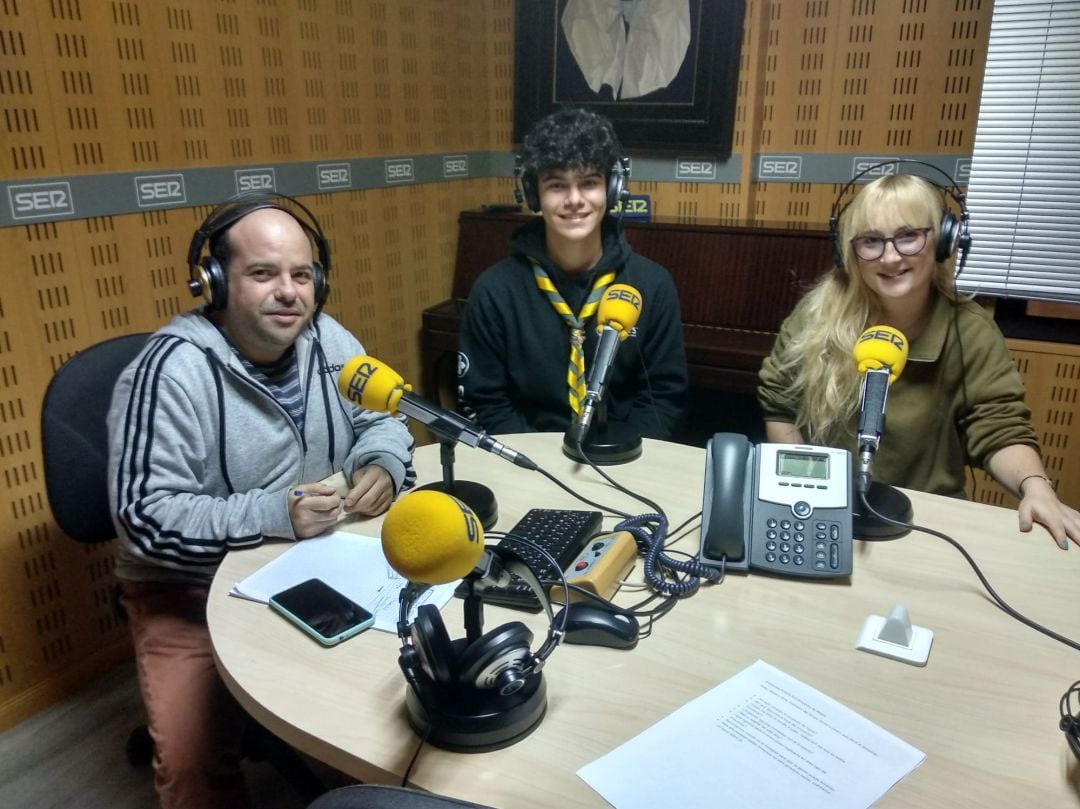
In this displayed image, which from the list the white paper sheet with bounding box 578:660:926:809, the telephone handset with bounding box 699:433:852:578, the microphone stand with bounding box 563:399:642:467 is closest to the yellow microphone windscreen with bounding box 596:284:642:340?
the microphone stand with bounding box 563:399:642:467

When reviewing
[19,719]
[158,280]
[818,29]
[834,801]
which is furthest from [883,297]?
[19,719]

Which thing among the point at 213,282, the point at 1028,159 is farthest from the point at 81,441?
the point at 1028,159

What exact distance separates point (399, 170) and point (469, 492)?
6.20 feet

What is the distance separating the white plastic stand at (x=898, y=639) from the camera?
3.34 feet

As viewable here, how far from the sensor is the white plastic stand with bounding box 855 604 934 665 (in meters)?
1.02

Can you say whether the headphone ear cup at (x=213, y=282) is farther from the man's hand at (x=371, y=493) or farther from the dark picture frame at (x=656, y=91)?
the dark picture frame at (x=656, y=91)

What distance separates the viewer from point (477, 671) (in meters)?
0.84

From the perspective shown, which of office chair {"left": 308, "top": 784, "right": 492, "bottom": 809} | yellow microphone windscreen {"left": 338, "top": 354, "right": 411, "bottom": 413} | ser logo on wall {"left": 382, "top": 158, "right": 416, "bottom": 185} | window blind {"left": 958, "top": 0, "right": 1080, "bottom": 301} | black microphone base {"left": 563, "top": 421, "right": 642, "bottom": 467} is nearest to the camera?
office chair {"left": 308, "top": 784, "right": 492, "bottom": 809}

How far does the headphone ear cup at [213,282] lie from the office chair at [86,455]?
33cm

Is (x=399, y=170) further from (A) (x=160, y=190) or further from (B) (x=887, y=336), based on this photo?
(B) (x=887, y=336)

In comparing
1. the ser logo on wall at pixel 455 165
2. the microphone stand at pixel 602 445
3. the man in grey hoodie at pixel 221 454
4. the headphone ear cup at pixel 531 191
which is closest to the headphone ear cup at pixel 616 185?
the headphone ear cup at pixel 531 191

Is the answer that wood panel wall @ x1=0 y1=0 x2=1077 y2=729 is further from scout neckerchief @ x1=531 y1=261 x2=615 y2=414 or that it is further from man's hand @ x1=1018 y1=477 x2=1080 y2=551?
man's hand @ x1=1018 y1=477 x2=1080 y2=551

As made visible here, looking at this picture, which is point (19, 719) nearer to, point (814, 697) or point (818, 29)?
point (814, 697)

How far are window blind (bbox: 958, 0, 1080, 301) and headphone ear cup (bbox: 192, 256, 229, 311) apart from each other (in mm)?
2396
